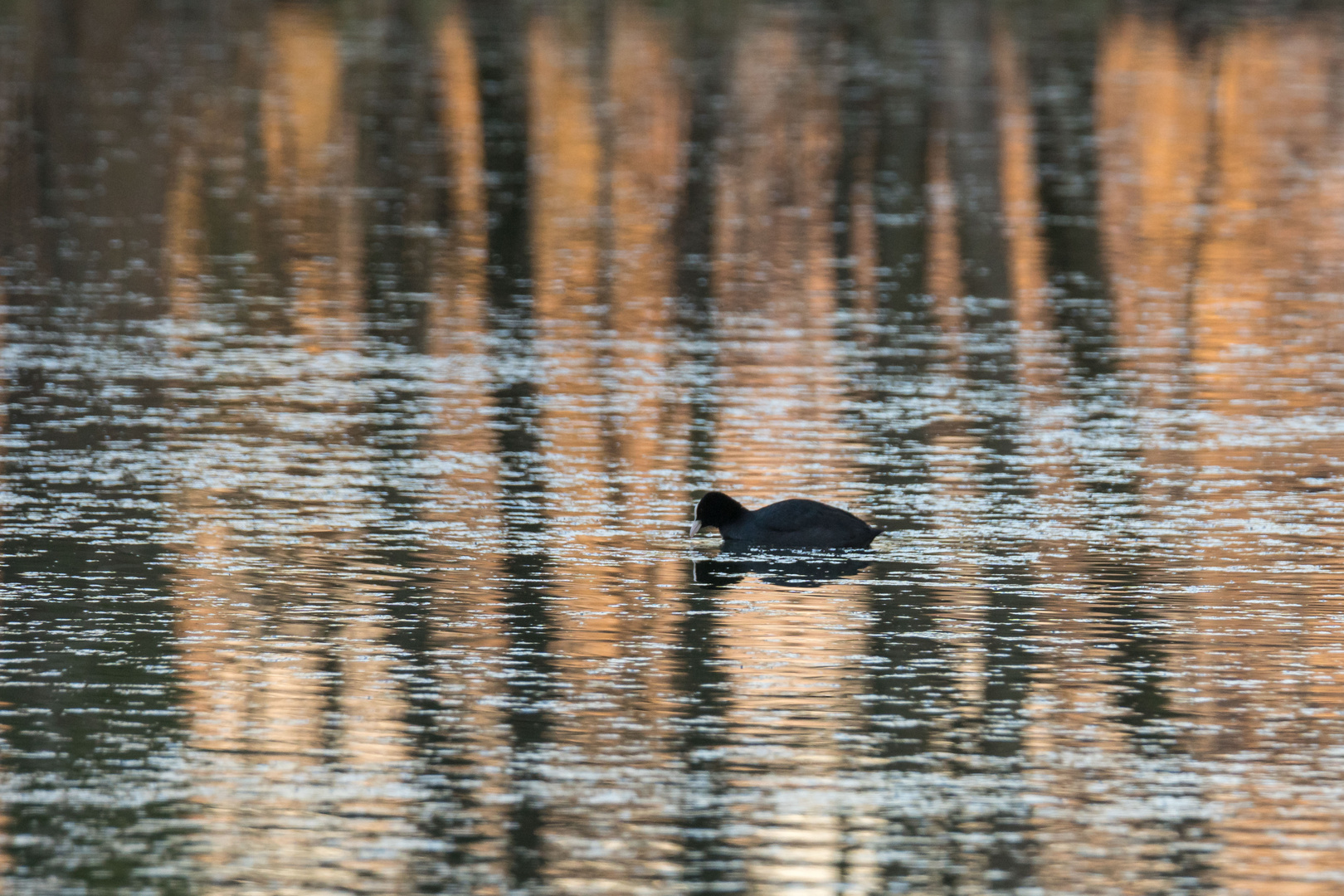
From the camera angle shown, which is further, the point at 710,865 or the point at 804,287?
the point at 804,287

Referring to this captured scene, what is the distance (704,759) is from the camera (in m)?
14.3

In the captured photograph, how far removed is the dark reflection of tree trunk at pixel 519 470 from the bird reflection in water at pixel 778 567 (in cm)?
118

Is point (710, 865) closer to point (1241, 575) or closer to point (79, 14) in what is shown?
point (1241, 575)

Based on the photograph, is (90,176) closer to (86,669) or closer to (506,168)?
(506,168)

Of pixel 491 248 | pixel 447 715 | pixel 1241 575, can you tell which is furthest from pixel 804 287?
pixel 447 715

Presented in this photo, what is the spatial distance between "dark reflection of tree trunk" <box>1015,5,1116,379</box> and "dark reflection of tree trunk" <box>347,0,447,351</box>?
7.77 meters

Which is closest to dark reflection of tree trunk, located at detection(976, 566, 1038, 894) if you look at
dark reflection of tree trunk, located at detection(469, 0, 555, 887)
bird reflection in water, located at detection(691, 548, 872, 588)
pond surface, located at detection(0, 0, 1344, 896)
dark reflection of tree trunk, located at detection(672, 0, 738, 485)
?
pond surface, located at detection(0, 0, 1344, 896)

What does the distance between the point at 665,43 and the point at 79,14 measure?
63.1ft

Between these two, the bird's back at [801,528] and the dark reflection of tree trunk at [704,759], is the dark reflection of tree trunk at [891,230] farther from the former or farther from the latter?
the dark reflection of tree trunk at [704,759]

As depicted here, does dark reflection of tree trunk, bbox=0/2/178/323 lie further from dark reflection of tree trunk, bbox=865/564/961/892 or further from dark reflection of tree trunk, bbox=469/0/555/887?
dark reflection of tree trunk, bbox=865/564/961/892

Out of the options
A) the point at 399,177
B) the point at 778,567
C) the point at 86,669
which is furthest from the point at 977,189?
the point at 86,669

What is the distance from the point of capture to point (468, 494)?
22.2 meters

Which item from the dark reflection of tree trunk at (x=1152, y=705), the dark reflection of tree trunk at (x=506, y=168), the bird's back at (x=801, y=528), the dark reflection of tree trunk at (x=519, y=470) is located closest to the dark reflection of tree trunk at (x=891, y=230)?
the bird's back at (x=801, y=528)

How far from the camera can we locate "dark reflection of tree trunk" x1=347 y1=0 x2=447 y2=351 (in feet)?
109
